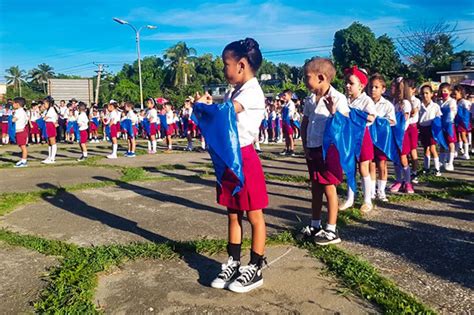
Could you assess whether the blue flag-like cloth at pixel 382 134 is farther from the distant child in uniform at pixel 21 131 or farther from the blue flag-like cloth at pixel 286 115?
the distant child in uniform at pixel 21 131

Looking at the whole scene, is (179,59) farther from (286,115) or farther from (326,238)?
(326,238)

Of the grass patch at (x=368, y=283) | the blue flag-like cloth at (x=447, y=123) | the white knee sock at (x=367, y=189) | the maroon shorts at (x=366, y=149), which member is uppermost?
the blue flag-like cloth at (x=447, y=123)

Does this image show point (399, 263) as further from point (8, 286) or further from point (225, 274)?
point (8, 286)

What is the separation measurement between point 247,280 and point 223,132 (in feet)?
3.39

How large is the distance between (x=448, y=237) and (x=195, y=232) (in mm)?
2416

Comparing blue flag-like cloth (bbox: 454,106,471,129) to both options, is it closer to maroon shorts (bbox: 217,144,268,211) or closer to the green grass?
the green grass

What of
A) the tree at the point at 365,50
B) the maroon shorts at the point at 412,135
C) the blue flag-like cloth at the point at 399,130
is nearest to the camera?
the blue flag-like cloth at the point at 399,130

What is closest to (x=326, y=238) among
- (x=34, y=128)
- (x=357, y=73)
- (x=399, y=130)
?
(x=357, y=73)

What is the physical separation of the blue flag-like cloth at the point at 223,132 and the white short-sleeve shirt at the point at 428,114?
594 cm

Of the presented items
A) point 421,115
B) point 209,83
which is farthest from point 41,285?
point 209,83

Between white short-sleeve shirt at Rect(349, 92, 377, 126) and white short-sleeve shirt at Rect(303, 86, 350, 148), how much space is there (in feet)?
3.23

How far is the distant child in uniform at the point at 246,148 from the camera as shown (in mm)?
3152

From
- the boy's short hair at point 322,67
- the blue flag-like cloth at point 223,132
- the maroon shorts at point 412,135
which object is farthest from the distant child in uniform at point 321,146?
the maroon shorts at point 412,135

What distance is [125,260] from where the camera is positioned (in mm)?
3711
